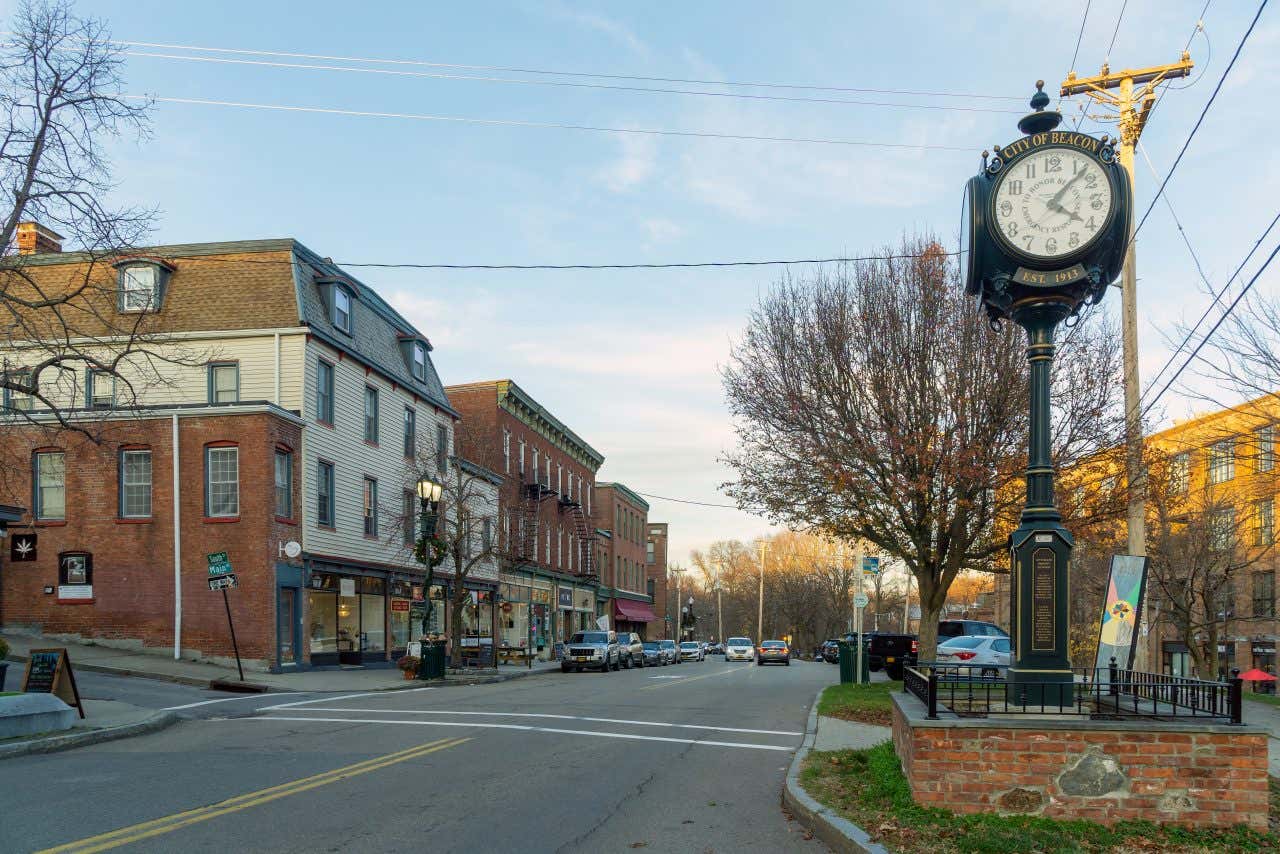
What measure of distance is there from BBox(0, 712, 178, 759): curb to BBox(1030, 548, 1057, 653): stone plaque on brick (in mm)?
11116

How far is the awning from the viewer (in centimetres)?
7075

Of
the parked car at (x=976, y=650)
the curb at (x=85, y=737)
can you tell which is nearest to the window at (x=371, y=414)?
the curb at (x=85, y=737)

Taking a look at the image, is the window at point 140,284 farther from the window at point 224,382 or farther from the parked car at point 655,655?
the parked car at point 655,655

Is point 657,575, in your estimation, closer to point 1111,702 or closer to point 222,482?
point 222,482

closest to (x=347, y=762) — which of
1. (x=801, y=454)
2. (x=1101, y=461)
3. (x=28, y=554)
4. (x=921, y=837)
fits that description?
(x=921, y=837)

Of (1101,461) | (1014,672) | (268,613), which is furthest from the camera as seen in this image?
(268,613)

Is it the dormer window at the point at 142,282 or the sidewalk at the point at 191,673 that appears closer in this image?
the sidewalk at the point at 191,673

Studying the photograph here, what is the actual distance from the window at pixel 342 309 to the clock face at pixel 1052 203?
2541 centimetres

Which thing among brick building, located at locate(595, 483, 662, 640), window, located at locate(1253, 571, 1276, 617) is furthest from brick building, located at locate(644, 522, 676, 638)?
window, located at locate(1253, 571, 1276, 617)

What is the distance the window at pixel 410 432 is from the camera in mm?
37219

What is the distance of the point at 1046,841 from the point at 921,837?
787mm

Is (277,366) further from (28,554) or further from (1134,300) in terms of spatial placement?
(1134,300)

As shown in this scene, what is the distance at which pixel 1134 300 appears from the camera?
17.4 metres

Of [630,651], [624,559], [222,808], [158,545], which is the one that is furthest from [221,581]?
[624,559]
